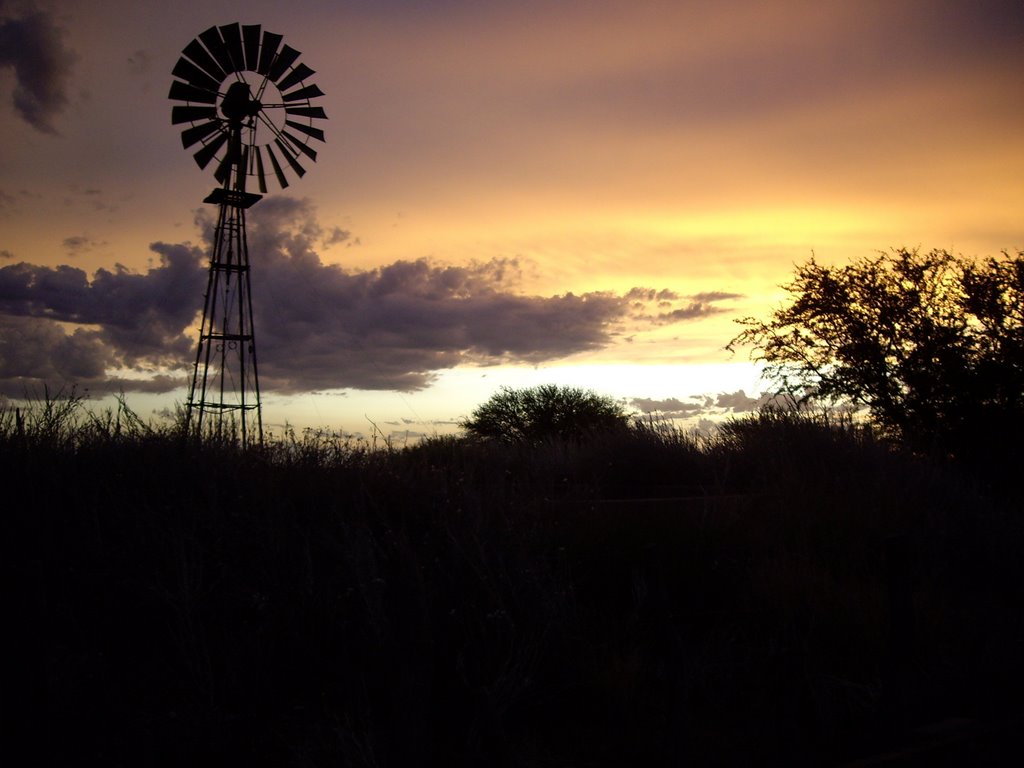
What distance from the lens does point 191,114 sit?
21688mm

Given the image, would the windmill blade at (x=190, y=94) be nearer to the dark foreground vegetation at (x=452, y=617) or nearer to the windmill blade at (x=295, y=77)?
the windmill blade at (x=295, y=77)

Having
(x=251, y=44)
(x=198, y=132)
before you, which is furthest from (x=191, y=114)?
(x=251, y=44)

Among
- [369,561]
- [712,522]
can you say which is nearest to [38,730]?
[369,561]

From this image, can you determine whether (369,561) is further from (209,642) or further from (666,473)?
(666,473)

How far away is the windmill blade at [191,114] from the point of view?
844 inches

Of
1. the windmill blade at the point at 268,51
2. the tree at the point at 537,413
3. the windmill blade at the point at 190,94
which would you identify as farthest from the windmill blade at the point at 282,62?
the tree at the point at 537,413

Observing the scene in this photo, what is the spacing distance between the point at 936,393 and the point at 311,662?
16.5 meters

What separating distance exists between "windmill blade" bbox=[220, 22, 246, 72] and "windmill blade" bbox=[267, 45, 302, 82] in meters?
0.76

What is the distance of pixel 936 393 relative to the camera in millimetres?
18297

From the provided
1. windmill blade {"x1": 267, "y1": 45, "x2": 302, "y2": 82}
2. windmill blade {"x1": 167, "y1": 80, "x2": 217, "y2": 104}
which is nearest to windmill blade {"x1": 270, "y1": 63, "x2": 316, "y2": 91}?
windmill blade {"x1": 267, "y1": 45, "x2": 302, "y2": 82}

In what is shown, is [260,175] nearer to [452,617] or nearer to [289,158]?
[289,158]

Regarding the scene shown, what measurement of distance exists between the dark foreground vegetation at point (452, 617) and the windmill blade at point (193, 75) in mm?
15290

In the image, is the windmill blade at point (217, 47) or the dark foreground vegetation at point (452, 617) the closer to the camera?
the dark foreground vegetation at point (452, 617)

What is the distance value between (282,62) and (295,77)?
Result: 1.64 feet
